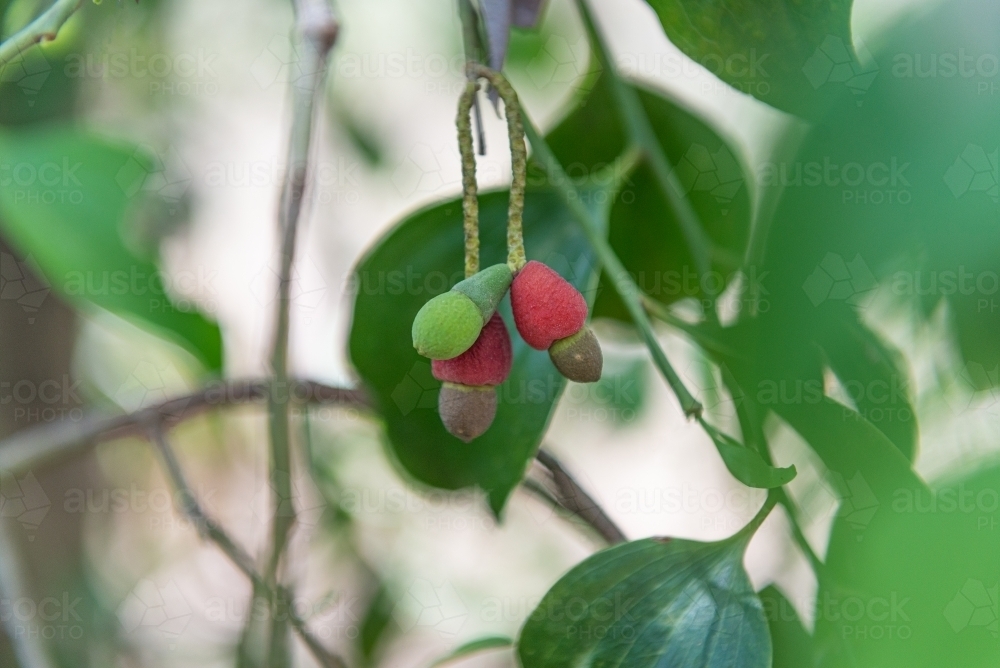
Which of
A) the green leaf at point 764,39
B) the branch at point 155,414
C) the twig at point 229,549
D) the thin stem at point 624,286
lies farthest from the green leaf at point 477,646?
the green leaf at point 764,39

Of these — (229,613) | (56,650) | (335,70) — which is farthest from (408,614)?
(335,70)

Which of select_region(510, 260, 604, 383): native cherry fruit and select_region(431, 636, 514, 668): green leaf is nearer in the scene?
select_region(510, 260, 604, 383): native cherry fruit

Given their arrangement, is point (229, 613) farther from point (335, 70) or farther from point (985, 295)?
point (985, 295)

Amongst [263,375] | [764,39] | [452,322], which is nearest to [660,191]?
[764,39]

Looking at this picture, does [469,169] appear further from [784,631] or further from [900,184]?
[784,631]

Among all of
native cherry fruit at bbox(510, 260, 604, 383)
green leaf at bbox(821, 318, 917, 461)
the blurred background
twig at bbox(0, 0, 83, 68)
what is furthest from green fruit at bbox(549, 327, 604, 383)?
the blurred background

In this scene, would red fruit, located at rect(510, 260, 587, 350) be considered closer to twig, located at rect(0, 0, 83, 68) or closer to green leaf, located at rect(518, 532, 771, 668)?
green leaf, located at rect(518, 532, 771, 668)
